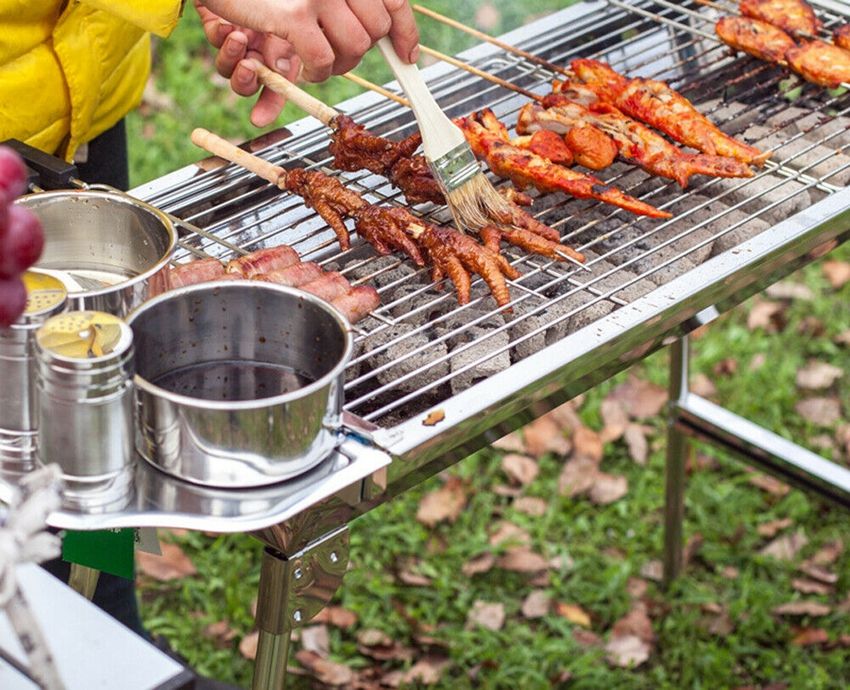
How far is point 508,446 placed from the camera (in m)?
4.87

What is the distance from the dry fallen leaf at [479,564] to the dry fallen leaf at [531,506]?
0.83 feet

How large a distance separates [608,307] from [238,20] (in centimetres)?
94

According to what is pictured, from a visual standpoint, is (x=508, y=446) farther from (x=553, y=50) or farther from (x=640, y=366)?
(x=553, y=50)

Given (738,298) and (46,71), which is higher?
(46,71)

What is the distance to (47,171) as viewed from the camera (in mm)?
2518

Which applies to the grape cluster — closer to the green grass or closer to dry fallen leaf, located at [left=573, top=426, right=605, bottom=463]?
the green grass

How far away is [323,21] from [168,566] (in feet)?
7.61

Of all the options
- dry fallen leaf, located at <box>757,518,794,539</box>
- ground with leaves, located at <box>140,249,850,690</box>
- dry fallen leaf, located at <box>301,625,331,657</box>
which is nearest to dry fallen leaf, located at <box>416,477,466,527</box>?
ground with leaves, located at <box>140,249,850,690</box>

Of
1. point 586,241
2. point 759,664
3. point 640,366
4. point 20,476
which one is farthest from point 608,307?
point 640,366

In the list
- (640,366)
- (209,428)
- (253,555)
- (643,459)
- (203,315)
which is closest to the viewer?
(209,428)

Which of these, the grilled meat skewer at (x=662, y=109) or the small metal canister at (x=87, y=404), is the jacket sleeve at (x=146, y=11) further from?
the grilled meat skewer at (x=662, y=109)

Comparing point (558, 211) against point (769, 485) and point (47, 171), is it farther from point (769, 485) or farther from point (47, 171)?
point (769, 485)

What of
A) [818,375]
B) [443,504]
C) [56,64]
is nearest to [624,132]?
[56,64]

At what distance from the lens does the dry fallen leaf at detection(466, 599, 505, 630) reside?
4.14 metres
